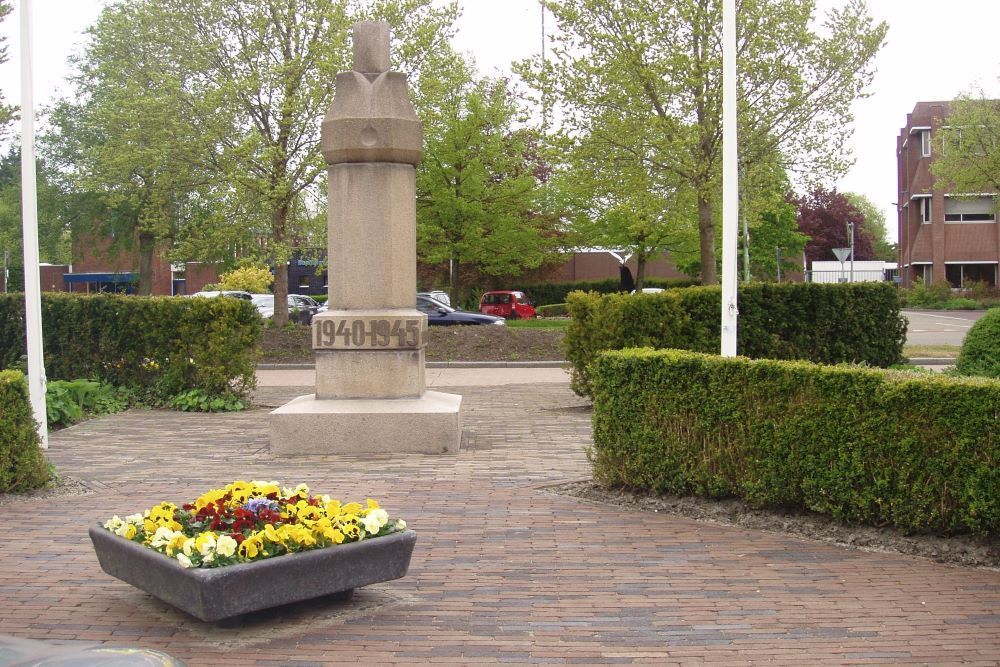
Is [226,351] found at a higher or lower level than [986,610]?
higher

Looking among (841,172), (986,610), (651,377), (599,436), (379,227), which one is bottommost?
(986,610)

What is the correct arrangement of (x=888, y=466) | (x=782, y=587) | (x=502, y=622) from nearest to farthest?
(x=502, y=622)
(x=782, y=587)
(x=888, y=466)

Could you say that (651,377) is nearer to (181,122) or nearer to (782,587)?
(782,587)

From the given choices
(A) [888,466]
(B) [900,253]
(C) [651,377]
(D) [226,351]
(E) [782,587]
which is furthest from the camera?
(B) [900,253]

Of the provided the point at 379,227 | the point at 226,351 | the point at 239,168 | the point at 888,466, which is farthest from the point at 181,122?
the point at 888,466

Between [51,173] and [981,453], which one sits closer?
[981,453]

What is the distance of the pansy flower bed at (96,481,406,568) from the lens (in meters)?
5.10

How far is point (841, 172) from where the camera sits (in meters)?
26.3

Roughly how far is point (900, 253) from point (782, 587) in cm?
6916

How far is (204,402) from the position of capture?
1462cm

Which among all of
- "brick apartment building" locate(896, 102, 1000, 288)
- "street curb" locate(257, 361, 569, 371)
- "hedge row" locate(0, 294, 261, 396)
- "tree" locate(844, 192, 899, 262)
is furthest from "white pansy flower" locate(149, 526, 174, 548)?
"tree" locate(844, 192, 899, 262)

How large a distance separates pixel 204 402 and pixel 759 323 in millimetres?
8063

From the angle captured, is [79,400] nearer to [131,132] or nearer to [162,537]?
[162,537]

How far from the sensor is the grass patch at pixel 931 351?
2280 centimetres
